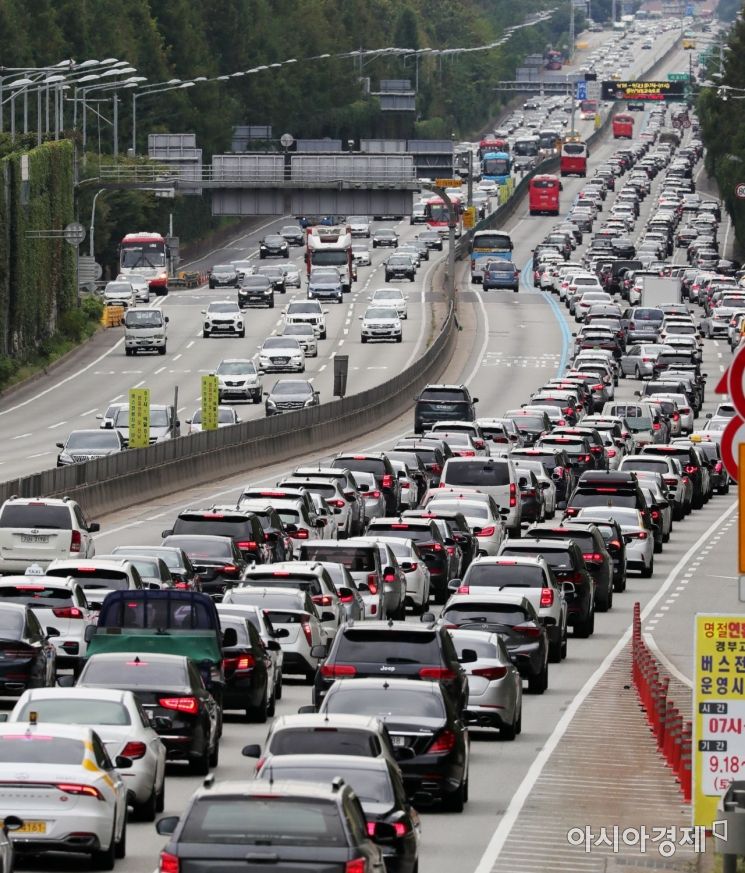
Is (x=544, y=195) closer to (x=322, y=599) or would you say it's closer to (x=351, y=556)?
(x=351, y=556)

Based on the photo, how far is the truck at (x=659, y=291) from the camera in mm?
117500

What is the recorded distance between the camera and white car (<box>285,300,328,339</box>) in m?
99.4

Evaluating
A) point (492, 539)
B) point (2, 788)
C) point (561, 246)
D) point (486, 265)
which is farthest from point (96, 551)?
point (561, 246)

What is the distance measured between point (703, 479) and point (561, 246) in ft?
289

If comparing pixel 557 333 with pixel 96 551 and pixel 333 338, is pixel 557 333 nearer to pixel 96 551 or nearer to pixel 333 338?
pixel 333 338

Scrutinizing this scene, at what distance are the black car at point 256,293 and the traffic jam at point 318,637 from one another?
49792mm

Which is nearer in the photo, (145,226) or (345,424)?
(345,424)

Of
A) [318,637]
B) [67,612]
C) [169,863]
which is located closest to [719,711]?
[169,863]

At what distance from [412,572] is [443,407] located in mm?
31735

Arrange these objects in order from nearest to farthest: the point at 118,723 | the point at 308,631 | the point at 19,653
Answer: the point at 118,723 → the point at 19,653 → the point at 308,631

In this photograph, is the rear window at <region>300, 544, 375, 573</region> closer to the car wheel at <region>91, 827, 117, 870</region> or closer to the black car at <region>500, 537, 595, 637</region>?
the black car at <region>500, 537, 595, 637</region>

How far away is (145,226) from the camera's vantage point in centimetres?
15712

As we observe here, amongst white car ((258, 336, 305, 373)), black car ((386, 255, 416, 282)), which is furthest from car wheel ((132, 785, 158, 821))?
black car ((386, 255, 416, 282))

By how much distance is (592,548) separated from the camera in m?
39.1
